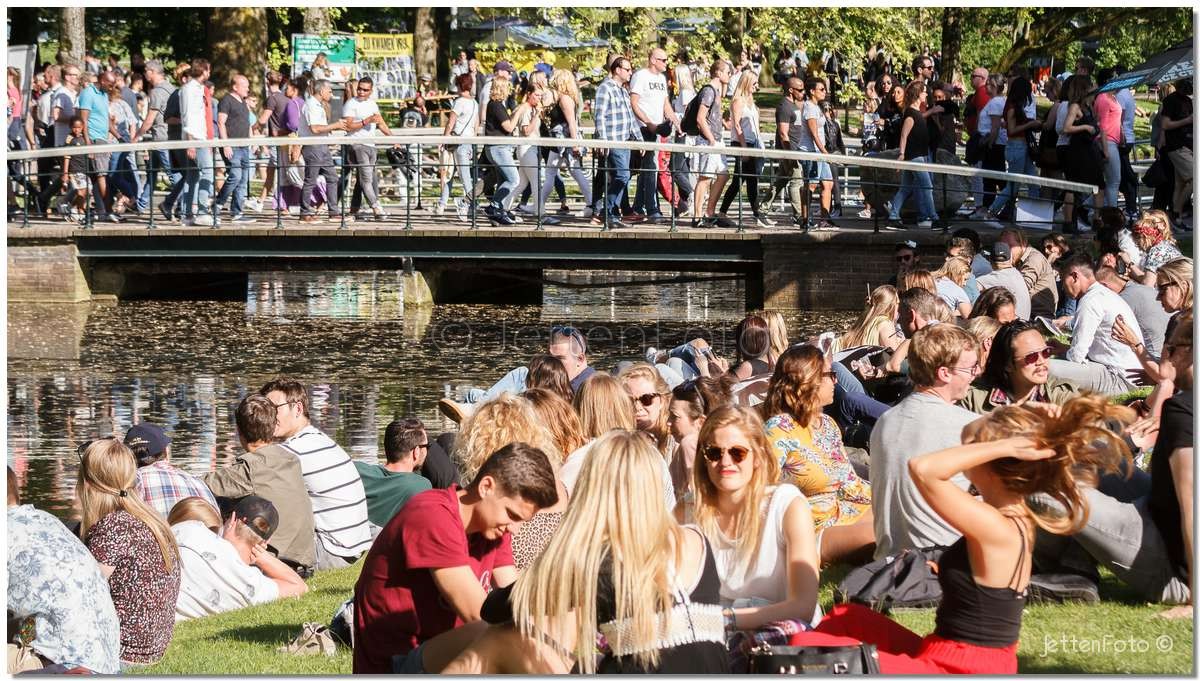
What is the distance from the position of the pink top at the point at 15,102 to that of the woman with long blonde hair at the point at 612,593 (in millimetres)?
17422

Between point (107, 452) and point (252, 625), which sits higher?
point (107, 452)

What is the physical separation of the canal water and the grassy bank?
3.83 m

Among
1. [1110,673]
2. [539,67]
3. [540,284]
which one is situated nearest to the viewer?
[1110,673]

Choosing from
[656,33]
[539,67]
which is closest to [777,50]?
[656,33]

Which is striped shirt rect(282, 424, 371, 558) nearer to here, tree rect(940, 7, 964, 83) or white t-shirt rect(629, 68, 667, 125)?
white t-shirt rect(629, 68, 667, 125)

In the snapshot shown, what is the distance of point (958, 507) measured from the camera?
195 inches

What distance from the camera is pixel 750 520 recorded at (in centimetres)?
565

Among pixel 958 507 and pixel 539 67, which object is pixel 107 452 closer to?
pixel 958 507

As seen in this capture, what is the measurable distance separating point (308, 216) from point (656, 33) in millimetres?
17344

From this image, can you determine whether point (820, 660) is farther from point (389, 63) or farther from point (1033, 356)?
point (389, 63)

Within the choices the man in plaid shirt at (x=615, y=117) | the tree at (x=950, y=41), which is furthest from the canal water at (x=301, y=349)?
the tree at (x=950, y=41)

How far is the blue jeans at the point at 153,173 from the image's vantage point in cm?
2002

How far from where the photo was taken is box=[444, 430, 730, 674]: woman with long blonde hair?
4512mm

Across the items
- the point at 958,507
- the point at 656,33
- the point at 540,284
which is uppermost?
the point at 656,33
